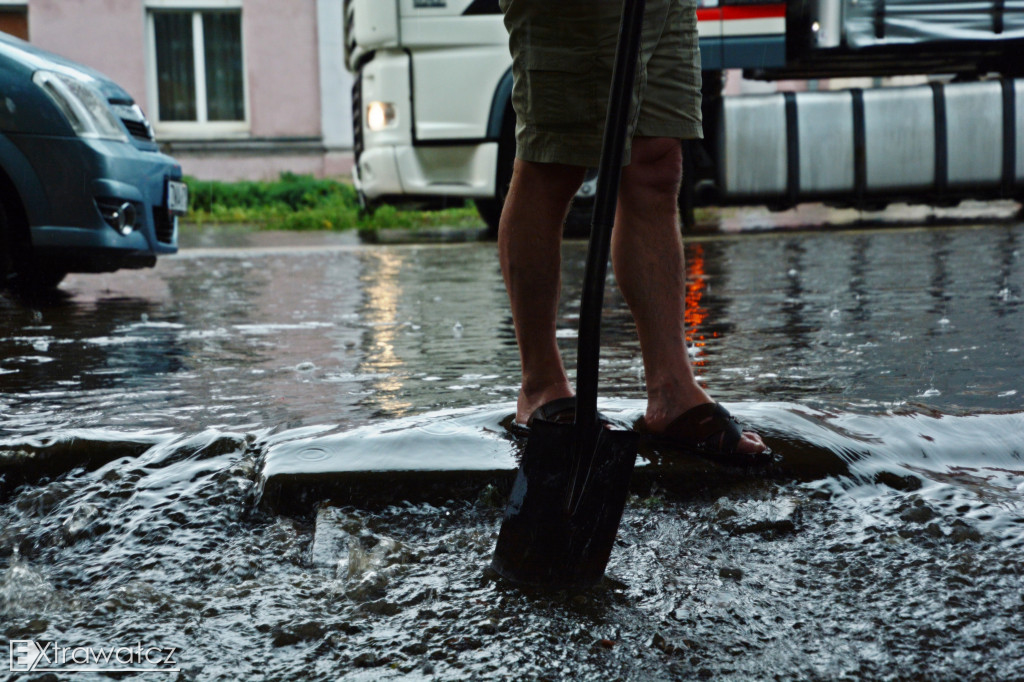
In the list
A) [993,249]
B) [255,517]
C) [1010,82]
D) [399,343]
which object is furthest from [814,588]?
[1010,82]

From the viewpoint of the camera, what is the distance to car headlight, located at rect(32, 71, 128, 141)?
16.2 ft

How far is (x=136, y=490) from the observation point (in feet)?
6.66

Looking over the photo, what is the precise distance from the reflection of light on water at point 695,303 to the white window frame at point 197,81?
10.6 meters

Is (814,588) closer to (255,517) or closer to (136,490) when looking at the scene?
(255,517)

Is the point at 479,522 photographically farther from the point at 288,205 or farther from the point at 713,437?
the point at 288,205

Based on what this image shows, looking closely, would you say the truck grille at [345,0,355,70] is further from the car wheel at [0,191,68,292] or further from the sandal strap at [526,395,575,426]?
the sandal strap at [526,395,575,426]

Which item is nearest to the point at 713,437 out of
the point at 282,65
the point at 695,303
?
the point at 695,303

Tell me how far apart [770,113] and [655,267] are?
7064 millimetres

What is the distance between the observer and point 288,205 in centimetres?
1468

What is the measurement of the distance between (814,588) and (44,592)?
1.08m

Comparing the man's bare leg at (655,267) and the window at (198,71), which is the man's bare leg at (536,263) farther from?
the window at (198,71)

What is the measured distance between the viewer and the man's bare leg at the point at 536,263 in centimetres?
227

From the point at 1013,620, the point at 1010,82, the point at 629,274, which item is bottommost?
the point at 1013,620

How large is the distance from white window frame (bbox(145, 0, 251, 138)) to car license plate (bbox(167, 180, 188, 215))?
11.4m
